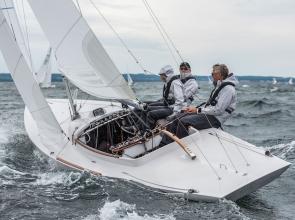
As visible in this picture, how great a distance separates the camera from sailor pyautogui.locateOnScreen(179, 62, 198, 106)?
24.7ft

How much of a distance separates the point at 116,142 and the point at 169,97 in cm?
109

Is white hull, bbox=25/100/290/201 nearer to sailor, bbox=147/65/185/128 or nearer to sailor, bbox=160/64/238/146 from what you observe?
sailor, bbox=160/64/238/146

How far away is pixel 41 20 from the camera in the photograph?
21.8ft

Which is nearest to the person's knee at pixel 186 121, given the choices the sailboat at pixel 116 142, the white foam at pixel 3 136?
the sailboat at pixel 116 142

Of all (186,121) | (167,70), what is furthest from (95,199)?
(167,70)

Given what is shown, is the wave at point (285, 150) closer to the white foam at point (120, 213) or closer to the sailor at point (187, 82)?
the sailor at point (187, 82)

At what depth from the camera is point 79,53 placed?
6492 mm

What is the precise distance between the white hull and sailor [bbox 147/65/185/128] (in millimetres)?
703

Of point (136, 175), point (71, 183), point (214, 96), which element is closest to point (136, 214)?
point (136, 175)

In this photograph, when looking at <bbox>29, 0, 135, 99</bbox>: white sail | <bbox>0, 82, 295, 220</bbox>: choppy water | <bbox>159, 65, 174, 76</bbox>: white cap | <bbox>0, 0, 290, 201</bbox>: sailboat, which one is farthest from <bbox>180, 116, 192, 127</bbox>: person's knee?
<bbox>0, 82, 295, 220</bbox>: choppy water

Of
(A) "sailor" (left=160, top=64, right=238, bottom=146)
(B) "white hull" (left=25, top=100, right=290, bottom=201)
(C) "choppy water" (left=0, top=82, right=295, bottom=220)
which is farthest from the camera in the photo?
(A) "sailor" (left=160, top=64, right=238, bottom=146)

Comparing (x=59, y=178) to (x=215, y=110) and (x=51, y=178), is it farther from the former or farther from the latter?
(x=215, y=110)

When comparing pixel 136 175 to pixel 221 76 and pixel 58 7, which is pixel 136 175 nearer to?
pixel 221 76

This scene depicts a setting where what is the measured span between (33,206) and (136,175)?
131cm
